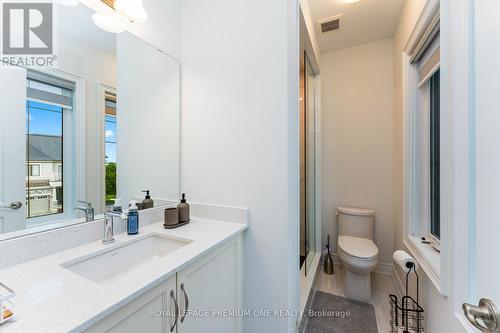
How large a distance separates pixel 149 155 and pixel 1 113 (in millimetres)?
712

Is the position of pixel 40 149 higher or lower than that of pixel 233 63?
lower

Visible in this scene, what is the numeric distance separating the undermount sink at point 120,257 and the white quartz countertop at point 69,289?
1.3 inches

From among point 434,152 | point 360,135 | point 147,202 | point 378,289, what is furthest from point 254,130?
point 378,289

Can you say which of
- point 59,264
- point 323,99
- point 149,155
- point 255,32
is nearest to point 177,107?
point 149,155

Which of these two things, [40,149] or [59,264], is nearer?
[59,264]

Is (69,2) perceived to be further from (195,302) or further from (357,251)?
(357,251)

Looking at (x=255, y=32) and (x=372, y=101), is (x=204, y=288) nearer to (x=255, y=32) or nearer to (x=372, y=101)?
(x=255, y=32)

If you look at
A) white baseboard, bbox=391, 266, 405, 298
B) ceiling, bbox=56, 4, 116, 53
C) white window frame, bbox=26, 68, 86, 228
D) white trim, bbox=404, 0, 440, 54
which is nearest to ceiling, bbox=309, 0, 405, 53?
white trim, bbox=404, 0, 440, 54

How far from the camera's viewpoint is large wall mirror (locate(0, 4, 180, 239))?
0.89 metres

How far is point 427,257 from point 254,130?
4.61ft

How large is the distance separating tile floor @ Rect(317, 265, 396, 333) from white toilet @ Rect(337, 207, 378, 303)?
0.35 ft

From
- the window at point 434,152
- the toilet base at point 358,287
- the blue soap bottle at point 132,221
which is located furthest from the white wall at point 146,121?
the window at point 434,152

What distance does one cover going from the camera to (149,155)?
1483mm

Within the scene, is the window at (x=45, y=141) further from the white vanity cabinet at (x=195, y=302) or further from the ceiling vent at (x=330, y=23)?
the ceiling vent at (x=330, y=23)
